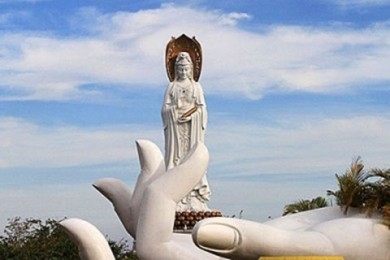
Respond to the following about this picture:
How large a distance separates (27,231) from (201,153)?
2197 cm

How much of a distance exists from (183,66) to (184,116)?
51.6 inches

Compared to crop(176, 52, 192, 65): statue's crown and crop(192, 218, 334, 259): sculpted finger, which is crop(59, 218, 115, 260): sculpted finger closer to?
crop(192, 218, 334, 259): sculpted finger

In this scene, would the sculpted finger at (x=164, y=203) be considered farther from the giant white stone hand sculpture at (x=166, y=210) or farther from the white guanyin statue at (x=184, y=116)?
the white guanyin statue at (x=184, y=116)

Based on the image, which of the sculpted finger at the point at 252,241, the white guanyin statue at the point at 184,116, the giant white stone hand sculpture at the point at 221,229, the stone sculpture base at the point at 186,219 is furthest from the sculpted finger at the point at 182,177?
the white guanyin statue at the point at 184,116

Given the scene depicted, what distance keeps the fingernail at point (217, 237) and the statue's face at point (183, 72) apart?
16.8 metres

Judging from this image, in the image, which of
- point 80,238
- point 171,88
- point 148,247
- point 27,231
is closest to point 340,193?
point 148,247

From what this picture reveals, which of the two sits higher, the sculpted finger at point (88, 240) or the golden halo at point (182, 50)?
the golden halo at point (182, 50)

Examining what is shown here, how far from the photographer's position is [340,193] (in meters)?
10.4

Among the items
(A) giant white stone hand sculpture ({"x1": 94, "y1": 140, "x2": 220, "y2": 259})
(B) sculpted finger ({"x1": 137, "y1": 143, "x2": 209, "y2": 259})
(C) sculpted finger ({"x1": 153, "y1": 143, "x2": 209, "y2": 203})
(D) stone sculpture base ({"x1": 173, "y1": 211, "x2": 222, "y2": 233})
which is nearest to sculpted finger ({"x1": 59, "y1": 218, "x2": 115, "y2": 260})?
→ (A) giant white stone hand sculpture ({"x1": 94, "y1": 140, "x2": 220, "y2": 259})

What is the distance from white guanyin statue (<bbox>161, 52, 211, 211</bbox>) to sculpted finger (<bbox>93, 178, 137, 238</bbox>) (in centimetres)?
1306

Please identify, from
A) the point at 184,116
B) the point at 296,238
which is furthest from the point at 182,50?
the point at 296,238

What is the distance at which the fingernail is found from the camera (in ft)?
30.4

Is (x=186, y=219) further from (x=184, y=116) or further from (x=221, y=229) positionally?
(x=221, y=229)

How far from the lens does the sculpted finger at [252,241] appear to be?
9.34m
